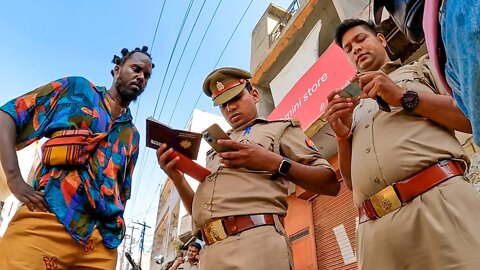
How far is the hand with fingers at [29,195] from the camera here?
154cm

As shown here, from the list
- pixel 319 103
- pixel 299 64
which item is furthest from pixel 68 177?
pixel 299 64

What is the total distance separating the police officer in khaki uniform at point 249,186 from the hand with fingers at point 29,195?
57 cm

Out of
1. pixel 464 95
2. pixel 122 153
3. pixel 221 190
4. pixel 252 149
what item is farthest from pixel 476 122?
pixel 122 153

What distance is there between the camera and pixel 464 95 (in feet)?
2.19

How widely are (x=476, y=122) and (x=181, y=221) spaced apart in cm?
1398

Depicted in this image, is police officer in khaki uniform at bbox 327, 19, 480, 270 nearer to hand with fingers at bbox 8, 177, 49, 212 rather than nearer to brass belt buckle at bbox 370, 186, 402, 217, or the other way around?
brass belt buckle at bbox 370, 186, 402, 217

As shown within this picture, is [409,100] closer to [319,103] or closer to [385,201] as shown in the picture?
[385,201]

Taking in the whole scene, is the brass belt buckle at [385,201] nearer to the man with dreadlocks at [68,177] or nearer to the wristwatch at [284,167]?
the wristwatch at [284,167]

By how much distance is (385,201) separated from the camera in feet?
4.73

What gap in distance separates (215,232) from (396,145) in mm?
902

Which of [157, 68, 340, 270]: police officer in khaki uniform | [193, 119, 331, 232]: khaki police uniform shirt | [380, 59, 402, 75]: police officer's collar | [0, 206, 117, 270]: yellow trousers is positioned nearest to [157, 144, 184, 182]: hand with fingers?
[157, 68, 340, 270]: police officer in khaki uniform

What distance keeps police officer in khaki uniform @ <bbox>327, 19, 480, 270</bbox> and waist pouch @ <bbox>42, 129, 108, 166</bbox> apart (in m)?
1.21

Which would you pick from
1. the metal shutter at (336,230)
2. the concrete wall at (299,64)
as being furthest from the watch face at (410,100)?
the concrete wall at (299,64)

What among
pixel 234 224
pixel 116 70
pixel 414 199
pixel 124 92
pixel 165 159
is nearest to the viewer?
pixel 414 199
